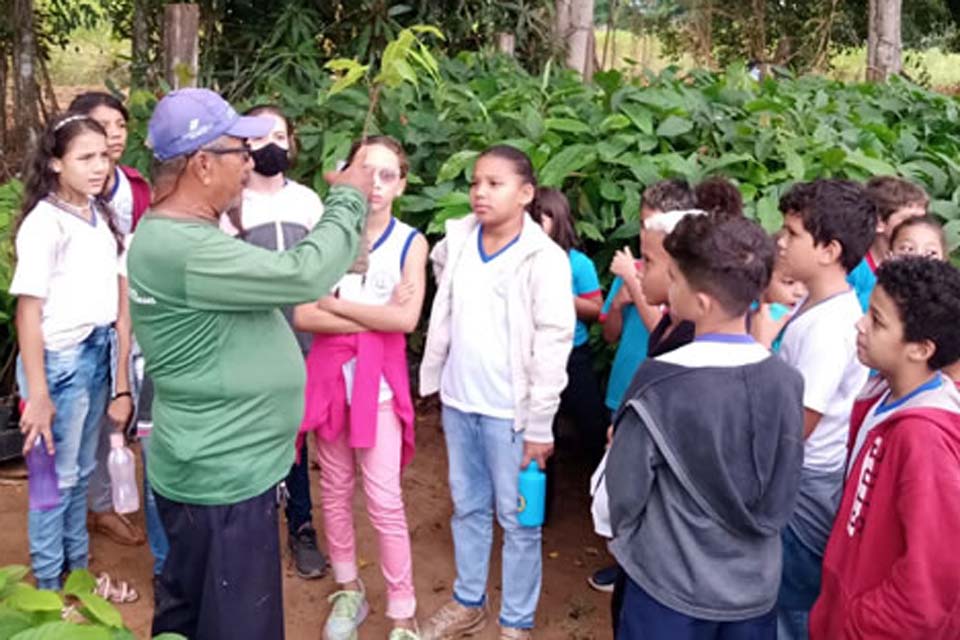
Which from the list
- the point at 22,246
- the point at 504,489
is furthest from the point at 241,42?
the point at 504,489

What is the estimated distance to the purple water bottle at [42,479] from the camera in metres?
3.36

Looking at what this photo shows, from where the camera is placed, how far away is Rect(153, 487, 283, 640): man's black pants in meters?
2.49

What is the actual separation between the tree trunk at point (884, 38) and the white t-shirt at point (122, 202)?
27.7 ft

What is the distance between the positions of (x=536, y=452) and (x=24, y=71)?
649 cm

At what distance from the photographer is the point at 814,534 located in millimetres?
2805

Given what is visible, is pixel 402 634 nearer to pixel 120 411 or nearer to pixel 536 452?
pixel 536 452

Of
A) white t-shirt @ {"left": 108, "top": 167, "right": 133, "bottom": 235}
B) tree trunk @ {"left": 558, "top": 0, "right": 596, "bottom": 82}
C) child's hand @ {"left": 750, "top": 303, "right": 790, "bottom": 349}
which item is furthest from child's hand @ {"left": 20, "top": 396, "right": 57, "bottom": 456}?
tree trunk @ {"left": 558, "top": 0, "right": 596, "bottom": 82}

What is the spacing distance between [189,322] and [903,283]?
1.61 metres

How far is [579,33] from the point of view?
8.21 meters

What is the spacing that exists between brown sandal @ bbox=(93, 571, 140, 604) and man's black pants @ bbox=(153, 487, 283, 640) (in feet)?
3.81

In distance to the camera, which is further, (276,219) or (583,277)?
(583,277)

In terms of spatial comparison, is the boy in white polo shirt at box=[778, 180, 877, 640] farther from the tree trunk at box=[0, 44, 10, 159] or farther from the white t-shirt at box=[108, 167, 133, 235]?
the tree trunk at box=[0, 44, 10, 159]

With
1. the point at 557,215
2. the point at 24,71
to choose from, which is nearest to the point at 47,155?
the point at 557,215

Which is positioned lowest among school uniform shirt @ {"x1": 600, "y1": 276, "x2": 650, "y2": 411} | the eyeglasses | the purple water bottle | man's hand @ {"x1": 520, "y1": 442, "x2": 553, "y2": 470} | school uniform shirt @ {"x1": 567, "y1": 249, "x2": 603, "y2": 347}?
the purple water bottle
